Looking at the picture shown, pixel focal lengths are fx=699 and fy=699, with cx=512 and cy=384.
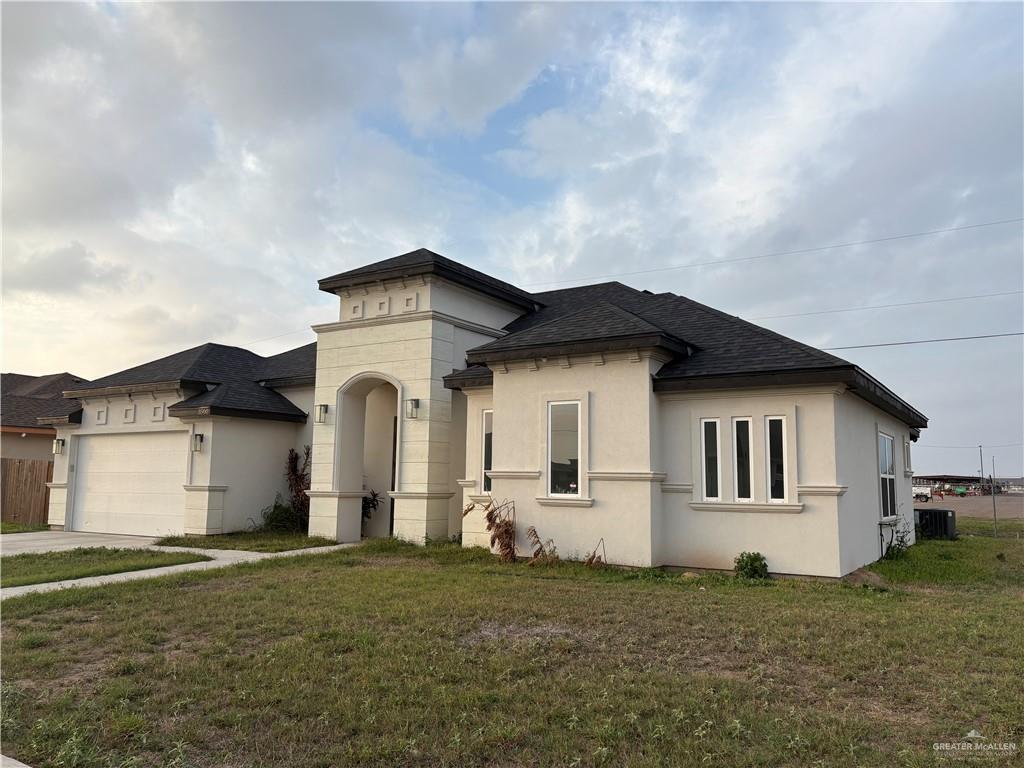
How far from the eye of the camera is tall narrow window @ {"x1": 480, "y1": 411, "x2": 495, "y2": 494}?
13586 mm

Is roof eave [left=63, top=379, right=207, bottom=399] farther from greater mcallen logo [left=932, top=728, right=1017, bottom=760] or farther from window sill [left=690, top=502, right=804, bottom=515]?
greater mcallen logo [left=932, top=728, right=1017, bottom=760]

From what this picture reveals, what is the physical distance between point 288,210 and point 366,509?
288 inches

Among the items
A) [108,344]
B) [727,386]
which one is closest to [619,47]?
[727,386]

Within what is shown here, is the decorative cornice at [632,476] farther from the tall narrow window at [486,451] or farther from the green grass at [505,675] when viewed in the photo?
the tall narrow window at [486,451]

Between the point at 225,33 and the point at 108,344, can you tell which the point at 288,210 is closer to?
the point at 225,33

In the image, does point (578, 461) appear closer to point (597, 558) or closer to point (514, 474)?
point (514, 474)

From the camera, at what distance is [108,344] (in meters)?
20.5

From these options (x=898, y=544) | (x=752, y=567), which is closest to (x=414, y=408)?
(x=752, y=567)

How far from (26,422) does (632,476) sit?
78.8ft

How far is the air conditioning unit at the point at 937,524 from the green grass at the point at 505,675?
10.1m

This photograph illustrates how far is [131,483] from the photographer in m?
18.3

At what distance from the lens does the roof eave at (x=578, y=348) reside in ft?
36.1

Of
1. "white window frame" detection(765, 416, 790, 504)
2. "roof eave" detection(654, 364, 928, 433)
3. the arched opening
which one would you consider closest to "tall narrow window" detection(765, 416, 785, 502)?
"white window frame" detection(765, 416, 790, 504)

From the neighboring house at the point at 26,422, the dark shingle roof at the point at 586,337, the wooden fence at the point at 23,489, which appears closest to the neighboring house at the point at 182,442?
the wooden fence at the point at 23,489
